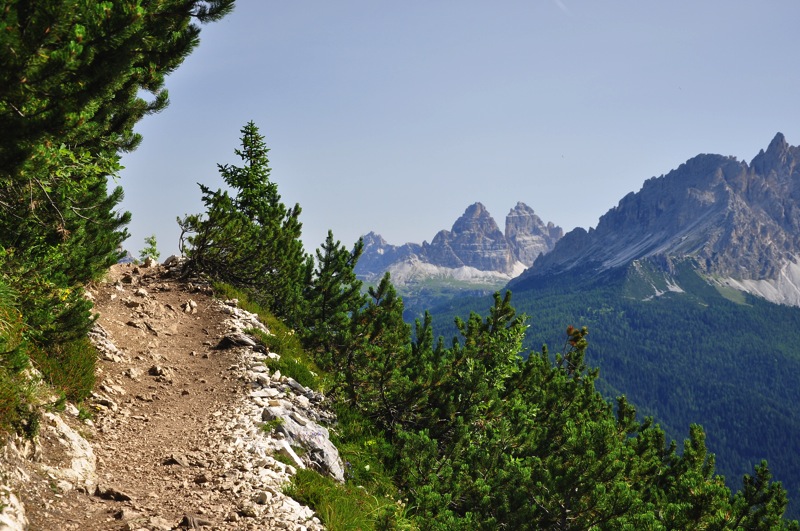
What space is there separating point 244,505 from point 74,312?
5380 millimetres

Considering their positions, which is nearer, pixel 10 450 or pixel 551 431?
pixel 10 450

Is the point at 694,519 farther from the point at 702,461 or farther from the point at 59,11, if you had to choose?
the point at 59,11

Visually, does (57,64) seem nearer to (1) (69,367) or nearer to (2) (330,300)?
(1) (69,367)

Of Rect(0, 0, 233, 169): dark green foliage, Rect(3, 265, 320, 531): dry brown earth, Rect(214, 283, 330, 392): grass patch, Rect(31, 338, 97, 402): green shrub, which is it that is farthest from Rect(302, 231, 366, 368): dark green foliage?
Rect(0, 0, 233, 169): dark green foliage

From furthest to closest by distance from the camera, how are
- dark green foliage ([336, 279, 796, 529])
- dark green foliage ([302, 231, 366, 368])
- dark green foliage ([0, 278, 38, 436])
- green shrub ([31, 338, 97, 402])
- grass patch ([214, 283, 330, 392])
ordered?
dark green foliage ([302, 231, 366, 368])
grass patch ([214, 283, 330, 392])
dark green foliage ([336, 279, 796, 529])
green shrub ([31, 338, 97, 402])
dark green foliage ([0, 278, 38, 436])

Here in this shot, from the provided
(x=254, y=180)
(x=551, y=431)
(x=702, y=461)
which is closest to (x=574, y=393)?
(x=551, y=431)

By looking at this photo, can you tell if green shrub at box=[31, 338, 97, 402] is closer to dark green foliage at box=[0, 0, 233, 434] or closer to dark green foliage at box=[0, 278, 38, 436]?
dark green foliage at box=[0, 0, 233, 434]

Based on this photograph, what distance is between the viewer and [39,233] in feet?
32.1

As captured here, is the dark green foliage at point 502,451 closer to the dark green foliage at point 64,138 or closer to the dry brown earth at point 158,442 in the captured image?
the dry brown earth at point 158,442

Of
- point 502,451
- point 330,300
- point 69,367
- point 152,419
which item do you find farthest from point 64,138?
point 330,300

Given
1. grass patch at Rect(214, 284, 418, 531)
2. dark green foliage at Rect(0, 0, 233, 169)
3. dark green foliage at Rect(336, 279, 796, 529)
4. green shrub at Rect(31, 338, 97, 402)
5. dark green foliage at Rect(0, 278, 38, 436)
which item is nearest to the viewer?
dark green foliage at Rect(0, 0, 233, 169)

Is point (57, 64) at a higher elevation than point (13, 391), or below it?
higher

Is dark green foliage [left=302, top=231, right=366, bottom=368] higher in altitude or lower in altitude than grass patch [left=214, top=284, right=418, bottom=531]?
higher

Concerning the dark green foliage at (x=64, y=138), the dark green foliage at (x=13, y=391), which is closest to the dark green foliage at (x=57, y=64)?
the dark green foliage at (x=64, y=138)
